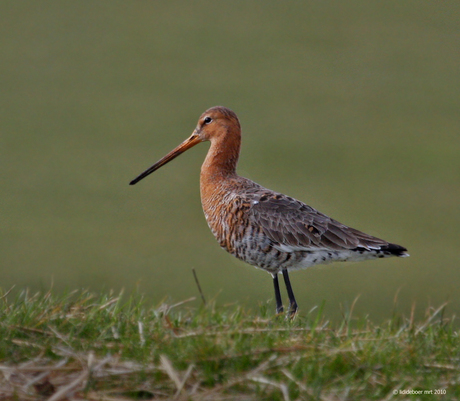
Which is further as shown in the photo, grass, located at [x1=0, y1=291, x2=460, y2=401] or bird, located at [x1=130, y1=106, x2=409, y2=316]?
bird, located at [x1=130, y1=106, x2=409, y2=316]

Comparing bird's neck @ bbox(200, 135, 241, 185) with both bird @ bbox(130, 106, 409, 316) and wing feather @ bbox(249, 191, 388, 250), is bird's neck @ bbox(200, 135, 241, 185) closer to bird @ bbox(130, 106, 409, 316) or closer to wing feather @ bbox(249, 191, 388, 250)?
bird @ bbox(130, 106, 409, 316)

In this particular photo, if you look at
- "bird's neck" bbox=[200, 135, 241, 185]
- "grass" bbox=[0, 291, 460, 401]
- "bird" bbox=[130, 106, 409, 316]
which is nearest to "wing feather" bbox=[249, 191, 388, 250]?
"bird" bbox=[130, 106, 409, 316]

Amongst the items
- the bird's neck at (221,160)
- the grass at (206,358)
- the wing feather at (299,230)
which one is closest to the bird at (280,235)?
the wing feather at (299,230)

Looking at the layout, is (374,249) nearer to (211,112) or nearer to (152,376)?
(211,112)

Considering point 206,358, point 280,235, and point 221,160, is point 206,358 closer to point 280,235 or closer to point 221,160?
point 280,235

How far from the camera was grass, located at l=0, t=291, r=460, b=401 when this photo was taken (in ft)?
11.9

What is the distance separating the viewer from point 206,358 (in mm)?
3805

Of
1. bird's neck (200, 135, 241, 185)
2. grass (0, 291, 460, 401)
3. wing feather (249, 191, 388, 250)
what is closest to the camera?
grass (0, 291, 460, 401)

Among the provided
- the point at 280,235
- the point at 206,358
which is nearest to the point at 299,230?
the point at 280,235

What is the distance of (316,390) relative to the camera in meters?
3.63

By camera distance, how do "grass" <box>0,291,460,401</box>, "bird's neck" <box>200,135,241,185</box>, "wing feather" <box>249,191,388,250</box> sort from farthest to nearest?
"bird's neck" <box>200,135,241,185</box> → "wing feather" <box>249,191,388,250</box> → "grass" <box>0,291,460,401</box>

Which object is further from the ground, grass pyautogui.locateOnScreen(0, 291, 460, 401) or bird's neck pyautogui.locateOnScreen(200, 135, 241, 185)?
bird's neck pyautogui.locateOnScreen(200, 135, 241, 185)

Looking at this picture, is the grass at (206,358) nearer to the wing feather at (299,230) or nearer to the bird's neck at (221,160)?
the wing feather at (299,230)

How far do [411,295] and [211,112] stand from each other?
9011 millimetres
